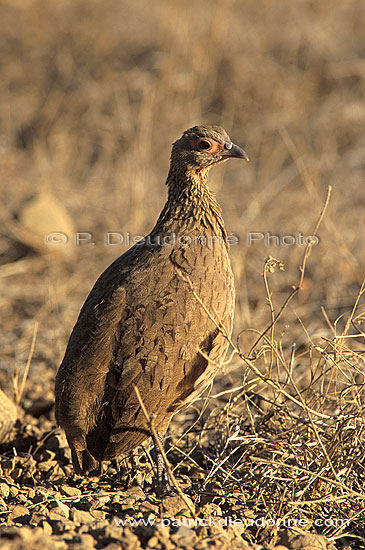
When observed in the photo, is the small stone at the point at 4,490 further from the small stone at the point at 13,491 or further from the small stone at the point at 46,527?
the small stone at the point at 46,527

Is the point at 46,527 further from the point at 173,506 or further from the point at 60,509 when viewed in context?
the point at 173,506

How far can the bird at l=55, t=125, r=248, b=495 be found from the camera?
Result: 11.2 feet

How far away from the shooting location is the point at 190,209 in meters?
3.81

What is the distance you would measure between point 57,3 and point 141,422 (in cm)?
904

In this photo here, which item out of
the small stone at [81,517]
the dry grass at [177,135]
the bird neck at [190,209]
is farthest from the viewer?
the dry grass at [177,135]

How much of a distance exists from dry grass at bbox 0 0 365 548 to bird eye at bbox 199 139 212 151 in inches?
66.1

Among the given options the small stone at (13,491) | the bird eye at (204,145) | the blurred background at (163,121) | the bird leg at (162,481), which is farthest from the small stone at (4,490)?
the blurred background at (163,121)

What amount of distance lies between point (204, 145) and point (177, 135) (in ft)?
17.4

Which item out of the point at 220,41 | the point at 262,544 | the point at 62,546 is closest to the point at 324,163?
the point at 220,41

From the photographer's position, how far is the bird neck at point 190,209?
378cm

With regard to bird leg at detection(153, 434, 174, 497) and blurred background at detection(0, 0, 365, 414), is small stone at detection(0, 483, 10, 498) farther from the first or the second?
blurred background at detection(0, 0, 365, 414)

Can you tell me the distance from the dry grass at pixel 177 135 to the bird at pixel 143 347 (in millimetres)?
895

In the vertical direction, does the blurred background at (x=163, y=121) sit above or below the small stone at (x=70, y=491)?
above

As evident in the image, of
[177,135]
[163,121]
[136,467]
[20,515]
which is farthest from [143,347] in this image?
[163,121]
